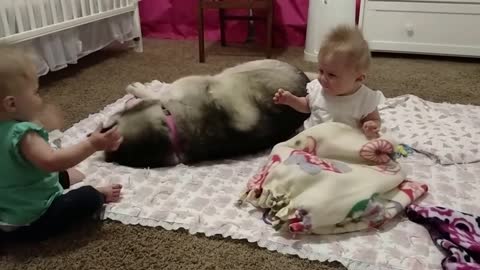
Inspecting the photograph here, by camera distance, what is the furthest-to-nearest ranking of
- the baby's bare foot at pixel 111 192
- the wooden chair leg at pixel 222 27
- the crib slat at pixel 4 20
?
1. the wooden chair leg at pixel 222 27
2. the crib slat at pixel 4 20
3. the baby's bare foot at pixel 111 192

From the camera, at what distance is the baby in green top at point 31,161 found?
0.88 meters

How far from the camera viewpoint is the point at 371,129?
3.84 feet

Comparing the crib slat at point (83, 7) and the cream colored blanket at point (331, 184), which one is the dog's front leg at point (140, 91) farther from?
the crib slat at point (83, 7)

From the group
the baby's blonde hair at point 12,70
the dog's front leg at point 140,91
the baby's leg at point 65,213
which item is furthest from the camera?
the dog's front leg at point 140,91

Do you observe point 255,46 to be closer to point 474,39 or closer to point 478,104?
point 474,39

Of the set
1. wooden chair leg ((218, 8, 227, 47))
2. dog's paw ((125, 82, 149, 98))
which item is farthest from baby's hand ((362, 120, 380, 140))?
wooden chair leg ((218, 8, 227, 47))

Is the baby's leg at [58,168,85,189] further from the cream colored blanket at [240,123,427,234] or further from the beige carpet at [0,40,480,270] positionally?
the cream colored blanket at [240,123,427,234]

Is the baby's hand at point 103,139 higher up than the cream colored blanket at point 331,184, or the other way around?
the baby's hand at point 103,139

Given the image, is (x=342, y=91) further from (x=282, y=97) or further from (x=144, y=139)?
(x=144, y=139)

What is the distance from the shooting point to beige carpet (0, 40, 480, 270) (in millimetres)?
920

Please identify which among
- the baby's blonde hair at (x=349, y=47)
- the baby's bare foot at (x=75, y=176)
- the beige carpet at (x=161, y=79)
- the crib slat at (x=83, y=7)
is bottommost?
the beige carpet at (x=161, y=79)

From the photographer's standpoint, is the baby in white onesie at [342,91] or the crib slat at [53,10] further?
the crib slat at [53,10]

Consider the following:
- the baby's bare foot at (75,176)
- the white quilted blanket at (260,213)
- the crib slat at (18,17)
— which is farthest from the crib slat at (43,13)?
the baby's bare foot at (75,176)

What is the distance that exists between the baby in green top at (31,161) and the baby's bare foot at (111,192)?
2.1 inches
